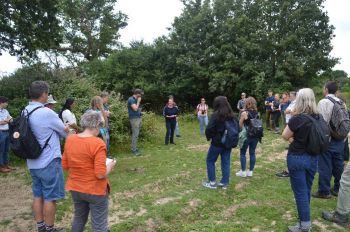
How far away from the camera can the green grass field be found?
5.50 metres

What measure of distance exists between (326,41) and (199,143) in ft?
38.1

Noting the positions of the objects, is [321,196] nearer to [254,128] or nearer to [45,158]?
[254,128]

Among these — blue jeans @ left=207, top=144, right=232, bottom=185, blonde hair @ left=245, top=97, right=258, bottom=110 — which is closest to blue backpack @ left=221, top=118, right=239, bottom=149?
blue jeans @ left=207, top=144, right=232, bottom=185

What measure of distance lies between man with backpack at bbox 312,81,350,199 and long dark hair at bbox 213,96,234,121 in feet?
5.16

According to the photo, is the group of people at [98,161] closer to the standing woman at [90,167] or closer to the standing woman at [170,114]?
the standing woman at [90,167]

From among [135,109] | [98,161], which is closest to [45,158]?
[98,161]

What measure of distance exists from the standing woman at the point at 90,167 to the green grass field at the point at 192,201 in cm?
126

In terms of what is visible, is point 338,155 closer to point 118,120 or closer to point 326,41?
point 118,120

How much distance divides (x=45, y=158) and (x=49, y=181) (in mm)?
311

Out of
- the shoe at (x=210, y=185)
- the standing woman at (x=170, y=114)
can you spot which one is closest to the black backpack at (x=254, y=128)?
the shoe at (x=210, y=185)

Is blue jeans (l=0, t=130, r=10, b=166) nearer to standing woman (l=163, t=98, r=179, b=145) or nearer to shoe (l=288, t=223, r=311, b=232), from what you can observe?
standing woman (l=163, t=98, r=179, b=145)

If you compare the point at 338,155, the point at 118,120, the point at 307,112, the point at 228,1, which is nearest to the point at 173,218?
the point at 307,112

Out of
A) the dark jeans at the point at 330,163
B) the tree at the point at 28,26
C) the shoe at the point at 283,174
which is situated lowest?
the shoe at the point at 283,174

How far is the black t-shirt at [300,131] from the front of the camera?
4789mm
